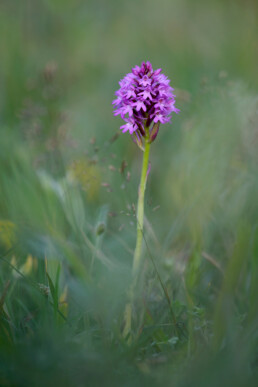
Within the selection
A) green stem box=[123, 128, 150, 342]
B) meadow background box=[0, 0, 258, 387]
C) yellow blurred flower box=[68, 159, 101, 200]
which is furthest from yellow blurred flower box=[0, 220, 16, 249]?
green stem box=[123, 128, 150, 342]

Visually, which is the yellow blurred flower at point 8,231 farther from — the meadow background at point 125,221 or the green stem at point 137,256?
the green stem at point 137,256

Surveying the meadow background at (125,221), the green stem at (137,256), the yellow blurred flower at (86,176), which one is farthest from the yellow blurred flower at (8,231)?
the green stem at (137,256)

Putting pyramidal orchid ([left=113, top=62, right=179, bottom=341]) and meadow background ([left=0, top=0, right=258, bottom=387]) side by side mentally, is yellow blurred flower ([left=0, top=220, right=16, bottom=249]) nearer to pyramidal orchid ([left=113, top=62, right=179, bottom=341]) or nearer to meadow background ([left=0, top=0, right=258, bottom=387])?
meadow background ([left=0, top=0, right=258, bottom=387])

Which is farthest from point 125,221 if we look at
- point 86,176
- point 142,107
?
point 142,107

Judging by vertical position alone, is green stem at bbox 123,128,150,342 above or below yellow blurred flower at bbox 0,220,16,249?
below

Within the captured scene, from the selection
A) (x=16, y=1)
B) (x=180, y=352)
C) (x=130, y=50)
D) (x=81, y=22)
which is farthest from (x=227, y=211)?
(x=16, y=1)

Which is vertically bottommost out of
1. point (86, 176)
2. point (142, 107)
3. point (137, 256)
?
point (137, 256)

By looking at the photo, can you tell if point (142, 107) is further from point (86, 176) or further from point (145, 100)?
point (86, 176)
